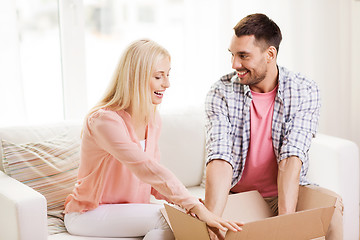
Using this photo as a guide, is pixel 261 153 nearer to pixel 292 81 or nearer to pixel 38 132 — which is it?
pixel 292 81

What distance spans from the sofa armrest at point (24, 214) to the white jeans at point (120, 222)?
17 centimetres

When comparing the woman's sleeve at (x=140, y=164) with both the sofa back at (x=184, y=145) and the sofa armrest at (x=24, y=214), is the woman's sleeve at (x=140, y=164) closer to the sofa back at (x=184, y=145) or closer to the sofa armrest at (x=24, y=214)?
the sofa armrest at (x=24, y=214)

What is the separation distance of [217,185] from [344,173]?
74cm

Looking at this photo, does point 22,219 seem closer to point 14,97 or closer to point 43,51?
point 14,97

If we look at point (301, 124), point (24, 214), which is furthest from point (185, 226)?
point (301, 124)

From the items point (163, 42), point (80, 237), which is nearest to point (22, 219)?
point (80, 237)

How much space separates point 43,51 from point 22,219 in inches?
46.4

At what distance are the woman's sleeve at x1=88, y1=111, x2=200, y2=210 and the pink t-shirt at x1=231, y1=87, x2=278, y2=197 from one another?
1.66ft

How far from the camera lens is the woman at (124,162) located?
1.73 meters

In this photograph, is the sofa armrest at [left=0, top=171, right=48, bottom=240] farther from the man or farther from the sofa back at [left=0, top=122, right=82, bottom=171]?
the man

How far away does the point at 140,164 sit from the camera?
172 cm

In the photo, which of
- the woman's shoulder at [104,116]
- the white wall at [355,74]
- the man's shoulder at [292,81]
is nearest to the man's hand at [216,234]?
the woman's shoulder at [104,116]

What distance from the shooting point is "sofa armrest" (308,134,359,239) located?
2363 millimetres

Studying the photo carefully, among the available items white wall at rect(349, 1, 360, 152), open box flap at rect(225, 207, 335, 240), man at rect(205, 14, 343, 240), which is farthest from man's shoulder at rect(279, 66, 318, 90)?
white wall at rect(349, 1, 360, 152)
